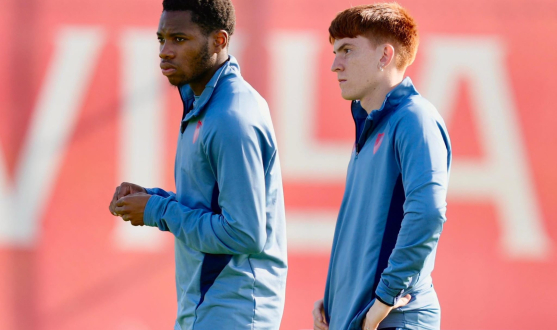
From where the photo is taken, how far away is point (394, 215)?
5.05 feet

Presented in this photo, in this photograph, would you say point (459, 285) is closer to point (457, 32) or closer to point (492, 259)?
point (492, 259)

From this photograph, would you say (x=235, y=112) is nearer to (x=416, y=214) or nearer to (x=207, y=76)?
(x=207, y=76)

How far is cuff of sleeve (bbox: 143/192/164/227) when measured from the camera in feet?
5.62

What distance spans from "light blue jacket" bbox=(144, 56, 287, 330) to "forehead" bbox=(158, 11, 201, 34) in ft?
0.48

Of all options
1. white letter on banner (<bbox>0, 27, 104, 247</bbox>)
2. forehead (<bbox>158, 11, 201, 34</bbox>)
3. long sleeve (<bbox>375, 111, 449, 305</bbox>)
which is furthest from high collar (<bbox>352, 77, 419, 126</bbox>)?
white letter on banner (<bbox>0, 27, 104, 247</bbox>)

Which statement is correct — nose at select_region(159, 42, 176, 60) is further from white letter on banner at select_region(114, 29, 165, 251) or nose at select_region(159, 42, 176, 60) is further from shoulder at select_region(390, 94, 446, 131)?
white letter on banner at select_region(114, 29, 165, 251)

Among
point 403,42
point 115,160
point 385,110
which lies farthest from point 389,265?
point 115,160

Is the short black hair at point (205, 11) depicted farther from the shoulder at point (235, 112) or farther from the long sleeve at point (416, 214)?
the long sleeve at point (416, 214)

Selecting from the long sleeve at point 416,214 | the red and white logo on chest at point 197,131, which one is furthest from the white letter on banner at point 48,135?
the long sleeve at point 416,214

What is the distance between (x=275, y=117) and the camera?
3467 millimetres


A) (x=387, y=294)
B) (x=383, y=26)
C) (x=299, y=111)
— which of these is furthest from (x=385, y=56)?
(x=299, y=111)

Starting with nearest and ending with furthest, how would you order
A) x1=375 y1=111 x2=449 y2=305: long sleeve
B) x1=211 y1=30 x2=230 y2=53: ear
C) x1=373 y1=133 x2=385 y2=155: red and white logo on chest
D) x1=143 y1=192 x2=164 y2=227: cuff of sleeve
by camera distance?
x1=375 y1=111 x2=449 y2=305: long sleeve, x1=373 y1=133 x2=385 y2=155: red and white logo on chest, x1=143 y1=192 x2=164 y2=227: cuff of sleeve, x1=211 y1=30 x2=230 y2=53: ear

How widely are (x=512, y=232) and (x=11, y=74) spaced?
113 inches

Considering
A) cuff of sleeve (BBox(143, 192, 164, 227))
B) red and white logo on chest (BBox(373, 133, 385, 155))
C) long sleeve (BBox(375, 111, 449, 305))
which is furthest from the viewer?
cuff of sleeve (BBox(143, 192, 164, 227))
